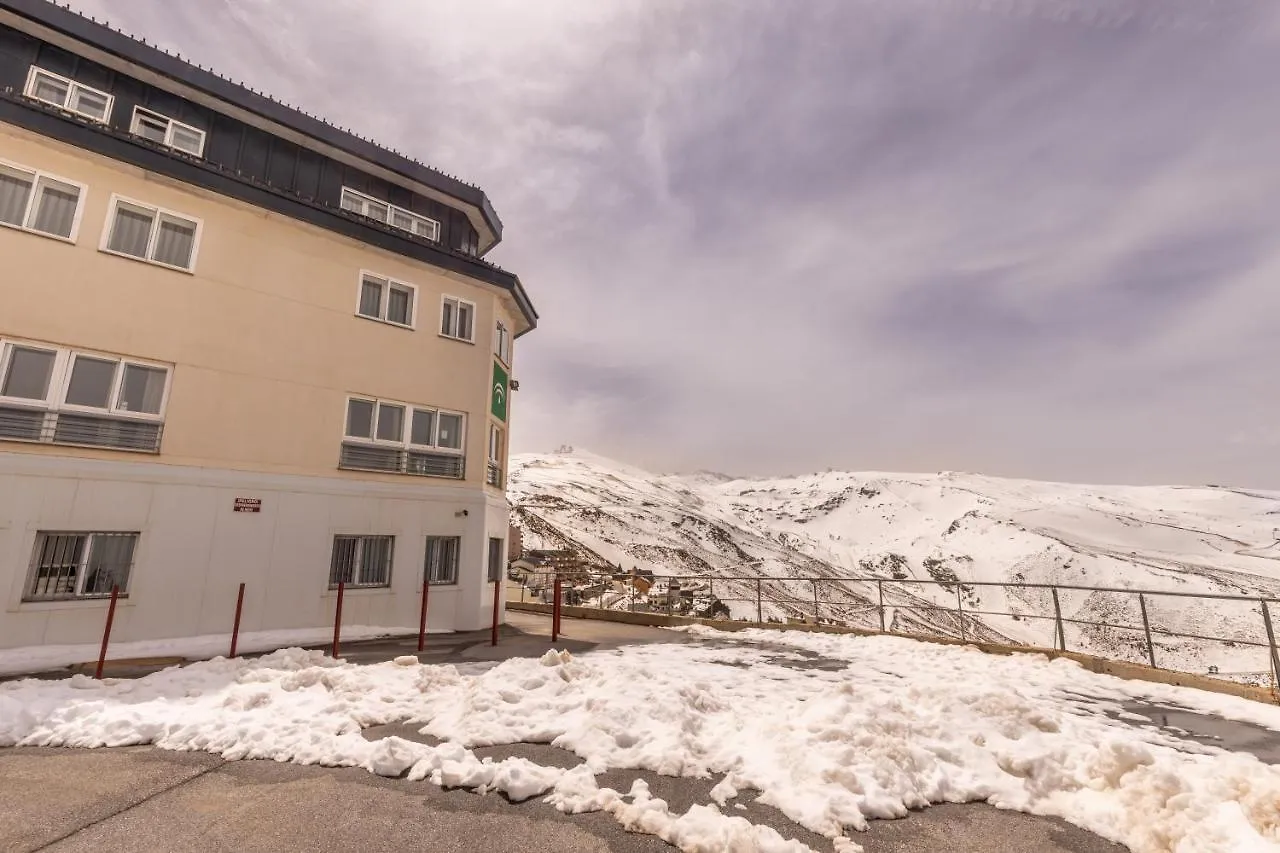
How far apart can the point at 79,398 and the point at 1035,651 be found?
19.0m

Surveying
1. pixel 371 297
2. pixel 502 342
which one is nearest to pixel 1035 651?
pixel 502 342

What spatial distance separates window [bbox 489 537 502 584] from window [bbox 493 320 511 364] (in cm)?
542

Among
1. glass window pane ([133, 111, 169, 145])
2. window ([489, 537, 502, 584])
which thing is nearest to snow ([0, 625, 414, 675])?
window ([489, 537, 502, 584])

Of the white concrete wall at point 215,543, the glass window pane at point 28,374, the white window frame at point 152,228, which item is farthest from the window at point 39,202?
the white concrete wall at point 215,543

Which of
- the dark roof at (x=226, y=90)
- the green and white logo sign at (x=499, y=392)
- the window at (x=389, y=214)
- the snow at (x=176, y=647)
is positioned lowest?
the snow at (x=176, y=647)

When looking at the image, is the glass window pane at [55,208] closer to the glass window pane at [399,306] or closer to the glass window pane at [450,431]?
the glass window pane at [399,306]

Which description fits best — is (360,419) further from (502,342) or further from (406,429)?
(502,342)

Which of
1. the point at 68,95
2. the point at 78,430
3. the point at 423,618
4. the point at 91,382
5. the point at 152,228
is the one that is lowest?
the point at 423,618

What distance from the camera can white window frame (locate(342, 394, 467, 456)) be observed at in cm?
1324

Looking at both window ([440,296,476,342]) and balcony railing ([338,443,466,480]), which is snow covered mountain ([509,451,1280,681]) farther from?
window ([440,296,476,342])

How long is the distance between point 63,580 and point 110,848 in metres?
8.82

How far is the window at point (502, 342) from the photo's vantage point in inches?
647

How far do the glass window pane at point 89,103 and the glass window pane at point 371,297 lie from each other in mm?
6015

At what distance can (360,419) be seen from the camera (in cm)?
1345
